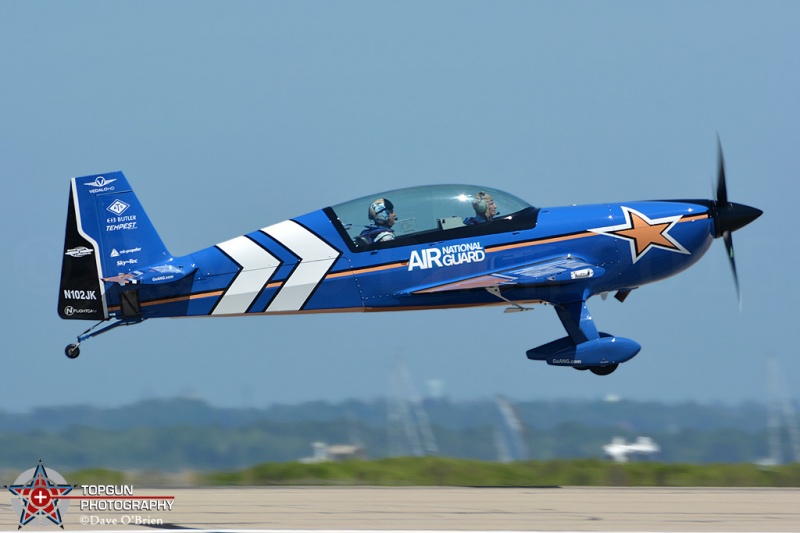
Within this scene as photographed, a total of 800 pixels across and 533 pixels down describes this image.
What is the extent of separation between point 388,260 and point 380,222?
575mm

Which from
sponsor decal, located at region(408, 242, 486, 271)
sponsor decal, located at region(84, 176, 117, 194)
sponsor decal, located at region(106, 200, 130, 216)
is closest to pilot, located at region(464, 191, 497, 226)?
sponsor decal, located at region(408, 242, 486, 271)

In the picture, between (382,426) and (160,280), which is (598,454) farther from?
(160,280)

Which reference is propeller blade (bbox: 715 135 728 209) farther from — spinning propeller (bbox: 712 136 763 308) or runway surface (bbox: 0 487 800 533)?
runway surface (bbox: 0 487 800 533)

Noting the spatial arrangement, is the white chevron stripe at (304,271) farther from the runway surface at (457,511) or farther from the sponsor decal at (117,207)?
the runway surface at (457,511)

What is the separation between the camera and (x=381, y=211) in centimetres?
1616

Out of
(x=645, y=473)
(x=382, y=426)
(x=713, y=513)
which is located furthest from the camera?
(x=382, y=426)

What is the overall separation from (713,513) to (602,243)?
5.12m

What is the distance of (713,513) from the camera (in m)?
12.4

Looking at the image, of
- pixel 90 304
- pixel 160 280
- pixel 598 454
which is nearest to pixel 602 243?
pixel 598 454

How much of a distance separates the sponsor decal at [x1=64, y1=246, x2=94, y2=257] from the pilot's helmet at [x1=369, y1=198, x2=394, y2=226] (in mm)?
4279

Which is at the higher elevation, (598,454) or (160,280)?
(160,280)

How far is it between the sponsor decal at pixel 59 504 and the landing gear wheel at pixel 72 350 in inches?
138

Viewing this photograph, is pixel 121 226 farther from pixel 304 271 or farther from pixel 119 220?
pixel 304 271

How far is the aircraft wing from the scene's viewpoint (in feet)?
52.7
